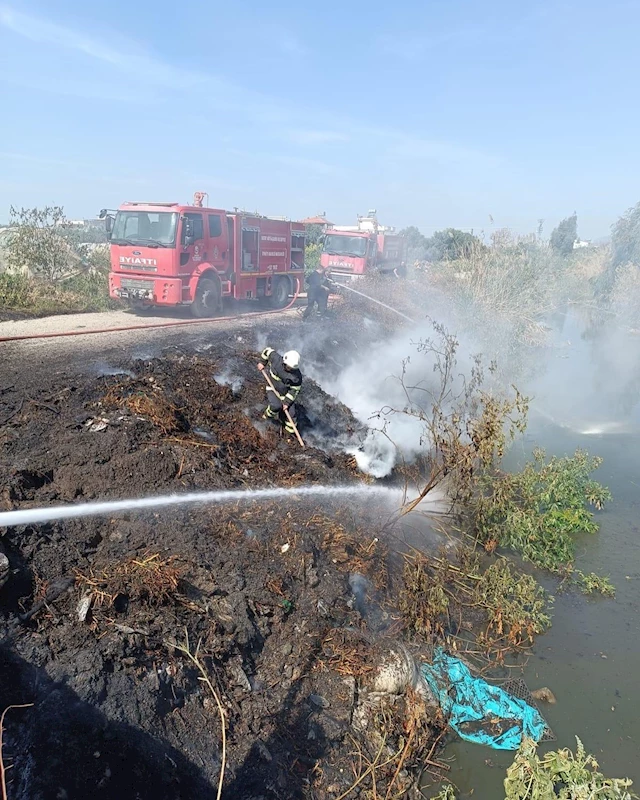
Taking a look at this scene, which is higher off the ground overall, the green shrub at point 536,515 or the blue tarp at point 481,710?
the green shrub at point 536,515

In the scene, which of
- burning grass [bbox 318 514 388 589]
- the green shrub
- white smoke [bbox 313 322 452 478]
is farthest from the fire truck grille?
the green shrub

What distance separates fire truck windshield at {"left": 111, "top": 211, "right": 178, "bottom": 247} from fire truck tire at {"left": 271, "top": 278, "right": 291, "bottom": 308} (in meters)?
4.57

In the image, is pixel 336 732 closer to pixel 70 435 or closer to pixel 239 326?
pixel 70 435

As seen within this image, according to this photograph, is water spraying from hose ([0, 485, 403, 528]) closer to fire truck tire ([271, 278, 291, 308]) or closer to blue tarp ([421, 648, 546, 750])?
blue tarp ([421, 648, 546, 750])

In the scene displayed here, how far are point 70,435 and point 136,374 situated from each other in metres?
2.27

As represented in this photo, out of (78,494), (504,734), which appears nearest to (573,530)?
(504,734)

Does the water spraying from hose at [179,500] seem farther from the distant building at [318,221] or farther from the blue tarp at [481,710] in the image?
the distant building at [318,221]

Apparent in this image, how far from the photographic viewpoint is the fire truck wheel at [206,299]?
536 inches

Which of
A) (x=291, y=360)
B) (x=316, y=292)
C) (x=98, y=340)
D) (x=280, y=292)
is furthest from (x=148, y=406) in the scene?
(x=280, y=292)

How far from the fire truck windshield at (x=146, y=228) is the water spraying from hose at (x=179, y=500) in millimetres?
7686

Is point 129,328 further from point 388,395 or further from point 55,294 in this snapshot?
point 388,395

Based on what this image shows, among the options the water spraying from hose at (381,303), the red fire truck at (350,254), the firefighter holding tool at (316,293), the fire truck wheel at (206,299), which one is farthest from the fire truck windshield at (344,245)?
the fire truck wheel at (206,299)

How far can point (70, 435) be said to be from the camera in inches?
250

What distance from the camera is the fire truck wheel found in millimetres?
13614
